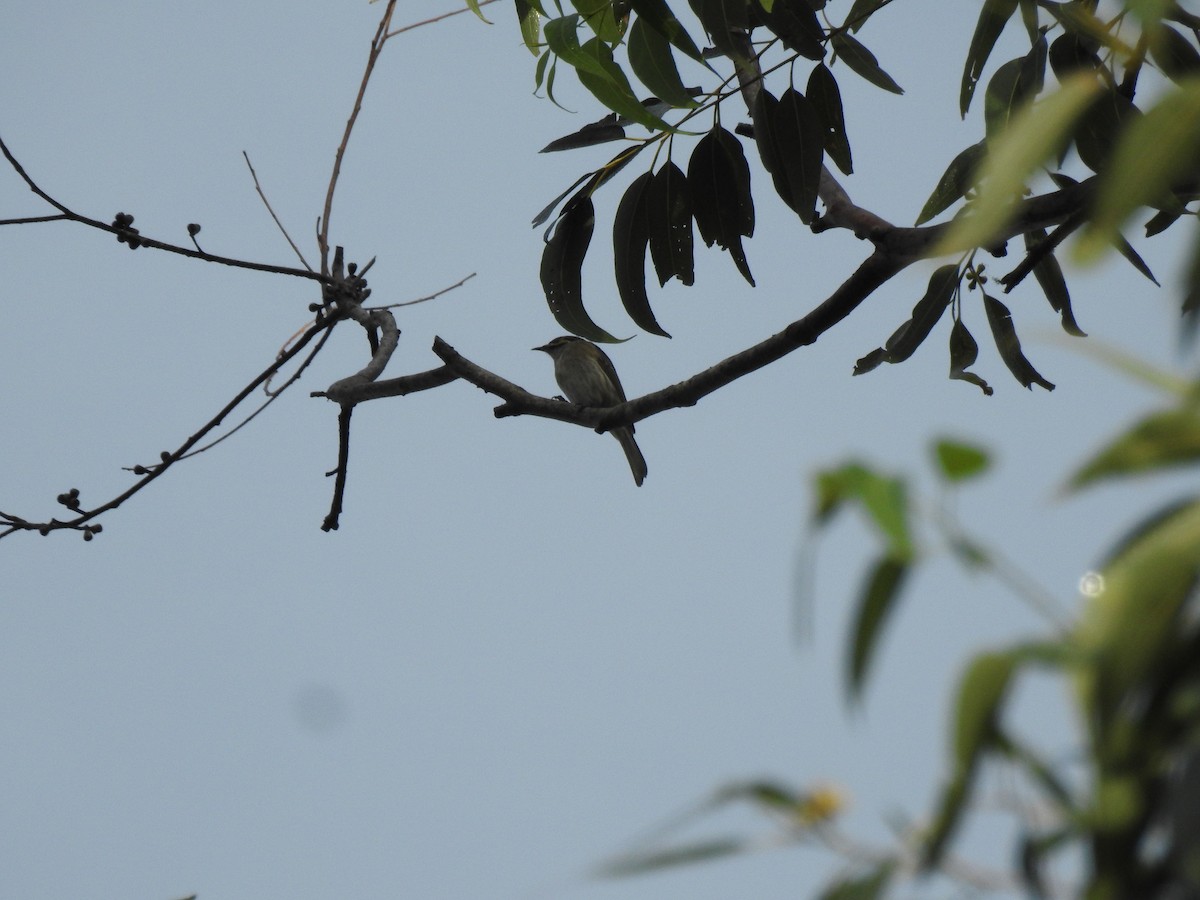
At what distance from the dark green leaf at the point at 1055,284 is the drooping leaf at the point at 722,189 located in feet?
3.13

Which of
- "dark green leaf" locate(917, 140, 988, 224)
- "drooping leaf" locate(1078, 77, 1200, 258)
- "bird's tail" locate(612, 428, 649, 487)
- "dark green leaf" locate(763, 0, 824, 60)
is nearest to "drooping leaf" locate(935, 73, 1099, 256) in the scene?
"drooping leaf" locate(1078, 77, 1200, 258)

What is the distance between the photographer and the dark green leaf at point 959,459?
108 cm

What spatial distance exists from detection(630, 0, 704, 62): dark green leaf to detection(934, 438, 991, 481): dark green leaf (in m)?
2.62

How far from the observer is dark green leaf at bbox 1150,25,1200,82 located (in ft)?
11.2

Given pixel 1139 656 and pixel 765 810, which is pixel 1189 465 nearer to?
pixel 1139 656

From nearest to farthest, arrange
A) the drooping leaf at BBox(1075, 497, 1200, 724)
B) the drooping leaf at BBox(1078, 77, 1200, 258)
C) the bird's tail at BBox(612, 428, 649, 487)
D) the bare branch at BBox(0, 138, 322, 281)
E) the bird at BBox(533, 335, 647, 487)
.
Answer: the drooping leaf at BBox(1075, 497, 1200, 724) < the drooping leaf at BBox(1078, 77, 1200, 258) < the bare branch at BBox(0, 138, 322, 281) < the bird's tail at BBox(612, 428, 649, 487) < the bird at BBox(533, 335, 647, 487)

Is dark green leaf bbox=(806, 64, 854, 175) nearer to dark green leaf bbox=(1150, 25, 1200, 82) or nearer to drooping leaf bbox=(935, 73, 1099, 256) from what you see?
dark green leaf bbox=(1150, 25, 1200, 82)

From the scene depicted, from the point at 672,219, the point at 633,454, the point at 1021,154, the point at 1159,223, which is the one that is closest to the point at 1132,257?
the point at 1159,223

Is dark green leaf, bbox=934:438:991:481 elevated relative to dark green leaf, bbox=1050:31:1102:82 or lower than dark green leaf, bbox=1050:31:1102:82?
lower

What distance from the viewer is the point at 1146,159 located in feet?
3.59

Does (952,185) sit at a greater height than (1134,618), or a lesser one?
greater

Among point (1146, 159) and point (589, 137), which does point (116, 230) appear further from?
point (1146, 159)

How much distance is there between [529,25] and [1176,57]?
2.14m

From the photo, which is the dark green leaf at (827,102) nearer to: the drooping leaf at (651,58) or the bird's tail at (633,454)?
the drooping leaf at (651,58)
